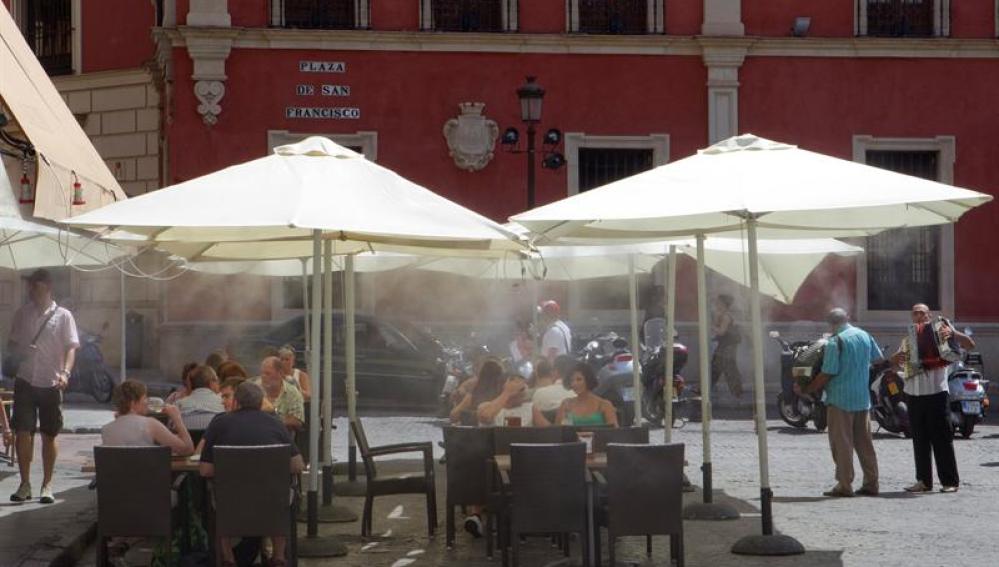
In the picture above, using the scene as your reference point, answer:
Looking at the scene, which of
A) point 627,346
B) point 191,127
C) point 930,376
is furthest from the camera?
point 191,127

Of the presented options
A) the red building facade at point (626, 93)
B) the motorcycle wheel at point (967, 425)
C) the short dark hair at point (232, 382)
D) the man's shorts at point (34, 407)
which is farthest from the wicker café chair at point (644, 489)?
the red building facade at point (626, 93)

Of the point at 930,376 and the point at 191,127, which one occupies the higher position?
the point at 191,127

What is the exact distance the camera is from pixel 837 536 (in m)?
12.2

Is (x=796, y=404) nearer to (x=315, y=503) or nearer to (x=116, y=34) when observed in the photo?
(x=315, y=503)

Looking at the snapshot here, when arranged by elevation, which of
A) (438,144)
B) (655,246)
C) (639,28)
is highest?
(639,28)

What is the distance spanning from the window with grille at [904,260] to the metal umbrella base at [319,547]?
18.2 meters

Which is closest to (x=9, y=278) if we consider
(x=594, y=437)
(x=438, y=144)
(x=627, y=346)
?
(x=438, y=144)

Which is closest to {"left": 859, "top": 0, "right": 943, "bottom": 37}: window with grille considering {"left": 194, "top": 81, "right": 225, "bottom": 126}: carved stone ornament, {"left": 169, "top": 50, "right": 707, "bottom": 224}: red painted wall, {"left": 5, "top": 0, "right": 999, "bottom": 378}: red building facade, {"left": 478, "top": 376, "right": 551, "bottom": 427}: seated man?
{"left": 5, "top": 0, "right": 999, "bottom": 378}: red building facade

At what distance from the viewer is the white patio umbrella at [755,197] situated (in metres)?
10.9

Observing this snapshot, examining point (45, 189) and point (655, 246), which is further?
point (655, 246)

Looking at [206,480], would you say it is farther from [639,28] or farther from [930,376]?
[639,28]

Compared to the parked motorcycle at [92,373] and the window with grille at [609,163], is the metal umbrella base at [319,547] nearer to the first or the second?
the parked motorcycle at [92,373]

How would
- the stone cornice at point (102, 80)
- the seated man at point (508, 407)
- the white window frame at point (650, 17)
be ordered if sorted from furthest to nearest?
the stone cornice at point (102, 80), the white window frame at point (650, 17), the seated man at point (508, 407)

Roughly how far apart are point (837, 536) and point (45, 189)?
18.6 feet
